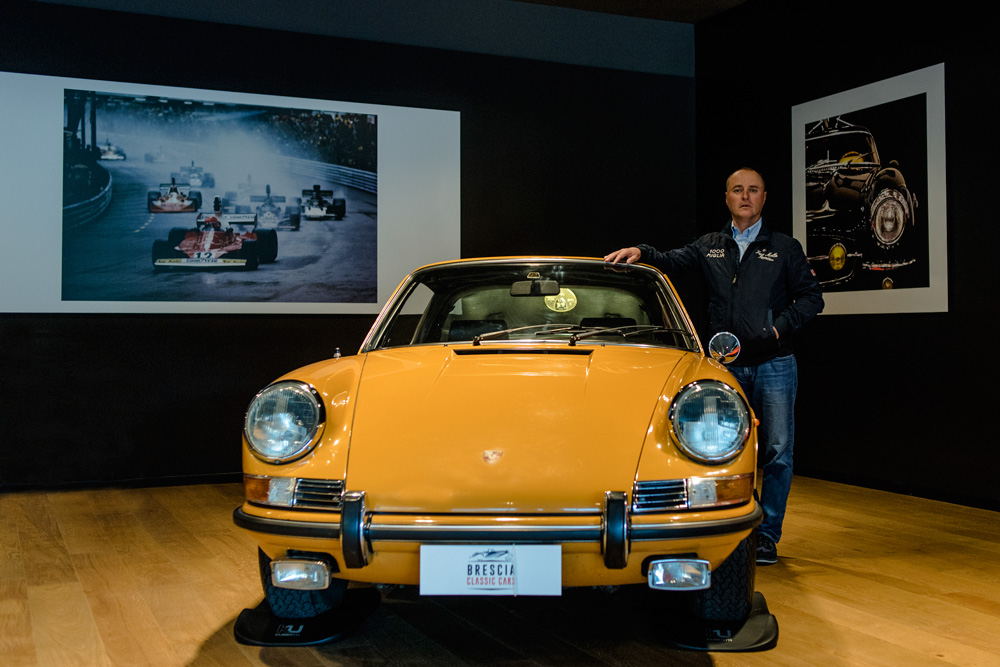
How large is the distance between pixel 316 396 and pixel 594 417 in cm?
75

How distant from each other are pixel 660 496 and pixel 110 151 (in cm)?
498

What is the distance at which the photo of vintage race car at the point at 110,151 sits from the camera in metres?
5.45

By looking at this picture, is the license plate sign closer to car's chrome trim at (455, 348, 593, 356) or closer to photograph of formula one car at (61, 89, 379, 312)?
car's chrome trim at (455, 348, 593, 356)

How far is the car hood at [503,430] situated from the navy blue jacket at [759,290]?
1063 mm

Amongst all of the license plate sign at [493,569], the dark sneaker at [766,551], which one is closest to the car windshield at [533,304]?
the license plate sign at [493,569]

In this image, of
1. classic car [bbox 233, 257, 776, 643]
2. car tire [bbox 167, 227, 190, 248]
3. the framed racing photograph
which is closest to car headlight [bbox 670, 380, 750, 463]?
classic car [bbox 233, 257, 776, 643]

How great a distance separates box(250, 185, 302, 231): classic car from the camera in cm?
582

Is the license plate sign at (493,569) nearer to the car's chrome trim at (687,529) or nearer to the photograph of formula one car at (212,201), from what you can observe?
the car's chrome trim at (687,529)

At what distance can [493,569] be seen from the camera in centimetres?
184

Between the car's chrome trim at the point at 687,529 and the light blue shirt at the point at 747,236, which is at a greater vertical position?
the light blue shirt at the point at 747,236

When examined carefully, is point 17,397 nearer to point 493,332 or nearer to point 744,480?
point 493,332

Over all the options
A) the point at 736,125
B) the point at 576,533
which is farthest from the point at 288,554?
the point at 736,125

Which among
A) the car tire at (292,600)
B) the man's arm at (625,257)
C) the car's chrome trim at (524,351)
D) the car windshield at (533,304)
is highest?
the man's arm at (625,257)

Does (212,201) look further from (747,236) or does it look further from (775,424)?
(775,424)
